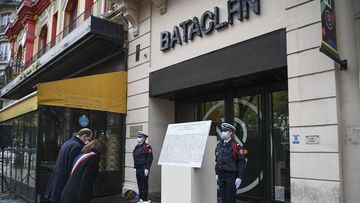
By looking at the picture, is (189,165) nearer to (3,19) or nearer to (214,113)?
(214,113)

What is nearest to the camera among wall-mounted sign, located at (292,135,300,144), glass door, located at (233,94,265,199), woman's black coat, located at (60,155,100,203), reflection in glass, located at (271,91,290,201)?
woman's black coat, located at (60,155,100,203)

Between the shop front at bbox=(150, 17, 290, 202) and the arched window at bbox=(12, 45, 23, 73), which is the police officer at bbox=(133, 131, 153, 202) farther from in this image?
the arched window at bbox=(12, 45, 23, 73)

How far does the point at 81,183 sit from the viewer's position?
5.21 m

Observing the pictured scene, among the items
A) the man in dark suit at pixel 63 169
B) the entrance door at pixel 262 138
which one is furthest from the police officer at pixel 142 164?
the man in dark suit at pixel 63 169

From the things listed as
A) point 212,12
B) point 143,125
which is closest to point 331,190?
point 212,12

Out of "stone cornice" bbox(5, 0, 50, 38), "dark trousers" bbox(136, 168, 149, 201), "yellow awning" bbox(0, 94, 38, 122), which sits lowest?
"dark trousers" bbox(136, 168, 149, 201)

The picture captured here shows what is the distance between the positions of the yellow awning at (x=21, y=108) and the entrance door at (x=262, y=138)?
16.6 feet

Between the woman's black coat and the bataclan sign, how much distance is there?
15.2ft

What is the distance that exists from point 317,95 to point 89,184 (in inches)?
159

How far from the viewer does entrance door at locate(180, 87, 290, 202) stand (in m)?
8.41

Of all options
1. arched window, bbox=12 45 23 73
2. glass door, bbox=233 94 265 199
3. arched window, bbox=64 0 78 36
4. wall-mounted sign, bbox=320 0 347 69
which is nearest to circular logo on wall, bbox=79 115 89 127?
glass door, bbox=233 94 265 199

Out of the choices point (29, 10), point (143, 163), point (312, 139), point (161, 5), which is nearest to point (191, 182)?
point (312, 139)

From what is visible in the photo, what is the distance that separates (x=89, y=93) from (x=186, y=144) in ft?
16.8

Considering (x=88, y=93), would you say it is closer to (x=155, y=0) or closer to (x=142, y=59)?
(x=142, y=59)
